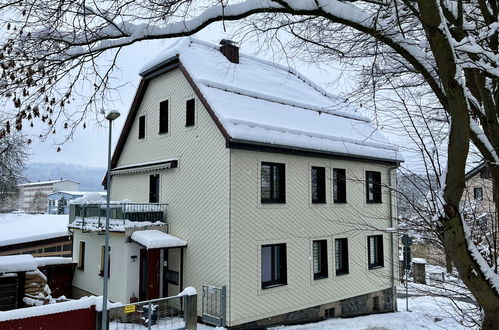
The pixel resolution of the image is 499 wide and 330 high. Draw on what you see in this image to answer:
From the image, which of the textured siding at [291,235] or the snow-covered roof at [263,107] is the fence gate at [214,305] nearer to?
the textured siding at [291,235]

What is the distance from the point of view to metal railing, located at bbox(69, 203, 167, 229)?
50.7 feet

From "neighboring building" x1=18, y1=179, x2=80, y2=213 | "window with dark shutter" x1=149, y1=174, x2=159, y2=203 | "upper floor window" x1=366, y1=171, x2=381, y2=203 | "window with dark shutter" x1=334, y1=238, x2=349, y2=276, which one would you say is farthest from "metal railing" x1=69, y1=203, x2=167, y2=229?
"neighboring building" x1=18, y1=179, x2=80, y2=213

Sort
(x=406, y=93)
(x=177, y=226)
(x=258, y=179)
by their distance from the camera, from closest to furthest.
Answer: (x=406, y=93) < (x=258, y=179) < (x=177, y=226)

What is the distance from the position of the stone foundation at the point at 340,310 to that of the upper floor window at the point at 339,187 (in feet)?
15.2

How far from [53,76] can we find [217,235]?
10.1 metres

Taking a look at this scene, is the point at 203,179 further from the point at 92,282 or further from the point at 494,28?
the point at 494,28

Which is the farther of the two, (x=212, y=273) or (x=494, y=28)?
(x=212, y=273)

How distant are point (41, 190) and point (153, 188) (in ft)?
372

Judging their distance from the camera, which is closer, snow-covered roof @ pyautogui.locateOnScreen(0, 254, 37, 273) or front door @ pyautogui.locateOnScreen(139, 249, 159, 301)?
snow-covered roof @ pyautogui.locateOnScreen(0, 254, 37, 273)

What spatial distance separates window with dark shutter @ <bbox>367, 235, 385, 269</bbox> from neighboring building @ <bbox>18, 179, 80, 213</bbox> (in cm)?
10524

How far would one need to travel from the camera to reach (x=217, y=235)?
1394 cm

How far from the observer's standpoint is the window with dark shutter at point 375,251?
63.9ft

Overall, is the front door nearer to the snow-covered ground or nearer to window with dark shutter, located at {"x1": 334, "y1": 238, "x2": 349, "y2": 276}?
window with dark shutter, located at {"x1": 334, "y1": 238, "x2": 349, "y2": 276}

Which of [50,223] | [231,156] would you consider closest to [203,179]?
[231,156]
